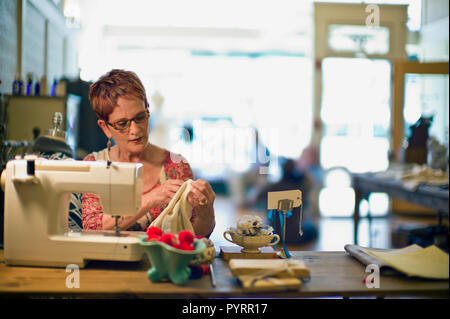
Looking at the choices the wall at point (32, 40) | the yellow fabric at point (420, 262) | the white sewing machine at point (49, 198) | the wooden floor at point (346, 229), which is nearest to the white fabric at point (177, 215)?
the white sewing machine at point (49, 198)

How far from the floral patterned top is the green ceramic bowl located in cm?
42

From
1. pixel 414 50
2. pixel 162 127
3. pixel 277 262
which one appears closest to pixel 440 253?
pixel 277 262

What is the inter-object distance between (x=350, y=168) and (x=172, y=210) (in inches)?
210

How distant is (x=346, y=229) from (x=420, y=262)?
14.4 ft

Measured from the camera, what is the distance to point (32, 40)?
140 inches

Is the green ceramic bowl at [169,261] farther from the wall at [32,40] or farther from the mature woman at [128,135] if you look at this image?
the wall at [32,40]

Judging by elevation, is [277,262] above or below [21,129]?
below

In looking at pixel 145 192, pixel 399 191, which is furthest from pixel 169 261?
pixel 399 191

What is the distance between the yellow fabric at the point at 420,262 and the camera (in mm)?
1156

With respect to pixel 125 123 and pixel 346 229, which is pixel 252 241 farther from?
pixel 346 229

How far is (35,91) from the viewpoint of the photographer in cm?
312

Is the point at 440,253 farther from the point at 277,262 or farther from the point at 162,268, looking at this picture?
the point at 162,268

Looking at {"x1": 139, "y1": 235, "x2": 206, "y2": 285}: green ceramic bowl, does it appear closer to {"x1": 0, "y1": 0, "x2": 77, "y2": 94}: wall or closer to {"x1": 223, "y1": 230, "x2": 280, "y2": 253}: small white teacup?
{"x1": 223, "y1": 230, "x2": 280, "y2": 253}: small white teacup

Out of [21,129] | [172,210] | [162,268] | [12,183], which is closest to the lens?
[162,268]
